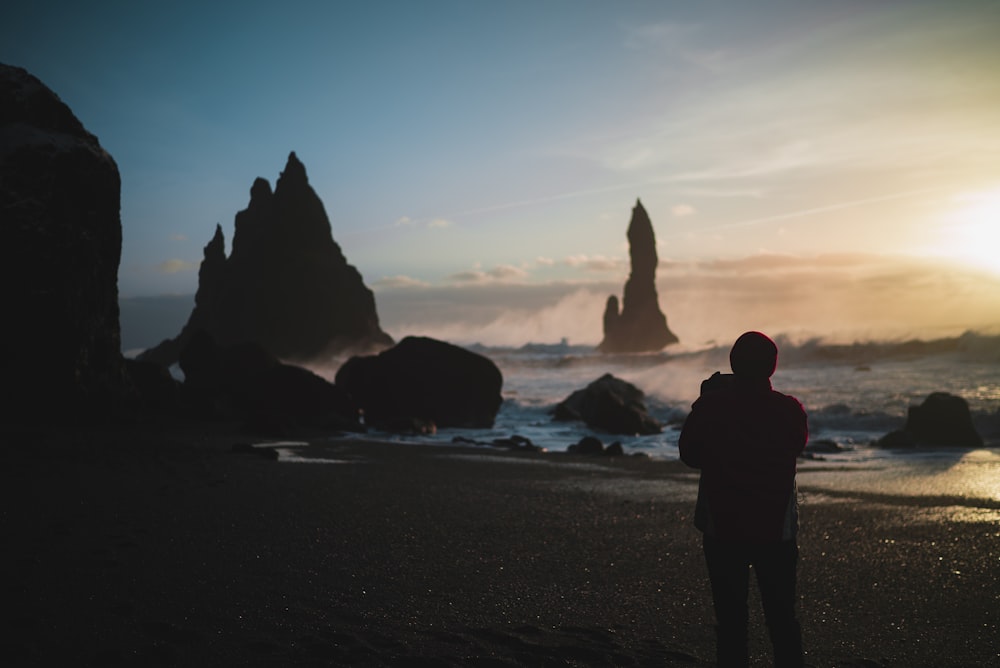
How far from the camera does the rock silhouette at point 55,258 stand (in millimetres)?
11133

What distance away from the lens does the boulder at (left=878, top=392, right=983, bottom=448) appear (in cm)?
1652

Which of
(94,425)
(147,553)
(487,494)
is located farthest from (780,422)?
(94,425)

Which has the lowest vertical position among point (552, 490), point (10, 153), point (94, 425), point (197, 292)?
point (552, 490)

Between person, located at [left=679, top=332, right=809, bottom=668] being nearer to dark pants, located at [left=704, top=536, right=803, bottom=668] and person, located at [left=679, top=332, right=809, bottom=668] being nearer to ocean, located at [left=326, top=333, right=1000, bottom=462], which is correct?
dark pants, located at [left=704, top=536, right=803, bottom=668]

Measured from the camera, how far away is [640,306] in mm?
113500

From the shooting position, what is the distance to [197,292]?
86938 millimetres

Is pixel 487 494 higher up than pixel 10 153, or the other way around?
pixel 10 153

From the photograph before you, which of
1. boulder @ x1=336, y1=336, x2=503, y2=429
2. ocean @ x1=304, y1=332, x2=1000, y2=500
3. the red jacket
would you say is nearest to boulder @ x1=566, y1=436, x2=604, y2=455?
ocean @ x1=304, y1=332, x2=1000, y2=500

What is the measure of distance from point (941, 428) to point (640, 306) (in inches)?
3852

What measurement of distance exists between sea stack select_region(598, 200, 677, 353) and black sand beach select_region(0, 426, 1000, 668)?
10490cm

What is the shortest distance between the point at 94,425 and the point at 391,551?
358 inches

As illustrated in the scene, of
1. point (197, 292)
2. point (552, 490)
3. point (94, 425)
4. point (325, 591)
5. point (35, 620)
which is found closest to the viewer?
point (35, 620)

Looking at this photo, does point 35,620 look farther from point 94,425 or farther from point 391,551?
point 94,425

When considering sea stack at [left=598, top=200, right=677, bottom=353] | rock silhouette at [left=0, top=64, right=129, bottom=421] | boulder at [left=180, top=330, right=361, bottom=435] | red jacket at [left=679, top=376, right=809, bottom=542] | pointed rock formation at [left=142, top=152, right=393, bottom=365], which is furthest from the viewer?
sea stack at [left=598, top=200, right=677, bottom=353]
